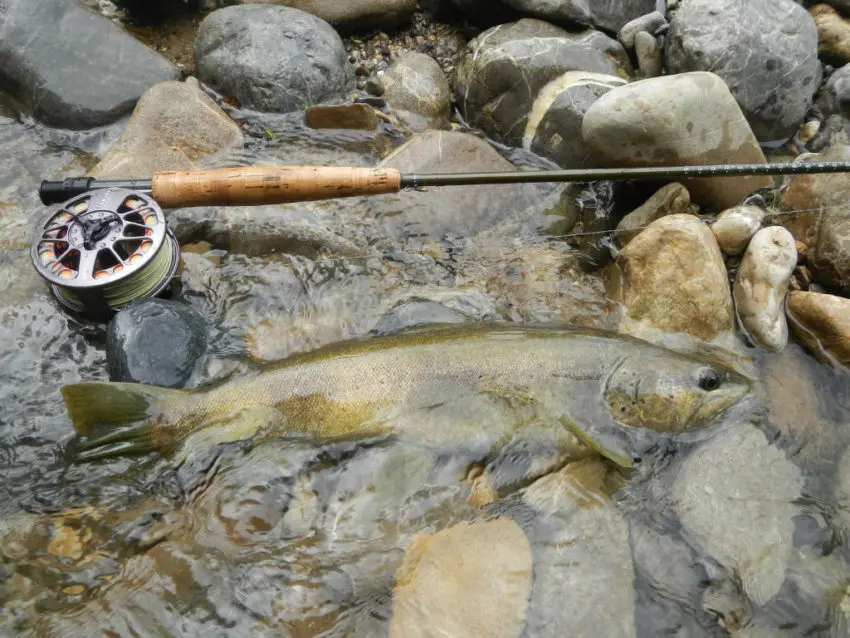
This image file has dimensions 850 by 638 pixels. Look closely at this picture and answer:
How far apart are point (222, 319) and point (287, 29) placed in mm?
2981

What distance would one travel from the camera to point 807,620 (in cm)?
310

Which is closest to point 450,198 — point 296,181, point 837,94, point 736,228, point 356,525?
point 296,181

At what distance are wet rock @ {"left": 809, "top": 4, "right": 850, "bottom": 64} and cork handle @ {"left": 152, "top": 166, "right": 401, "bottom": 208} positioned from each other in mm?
4463

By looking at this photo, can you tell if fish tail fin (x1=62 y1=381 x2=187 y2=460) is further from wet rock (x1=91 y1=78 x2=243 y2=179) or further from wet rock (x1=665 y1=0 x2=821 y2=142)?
wet rock (x1=665 y1=0 x2=821 y2=142)

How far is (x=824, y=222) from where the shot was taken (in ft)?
14.3

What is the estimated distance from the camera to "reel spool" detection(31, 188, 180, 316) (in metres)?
3.67

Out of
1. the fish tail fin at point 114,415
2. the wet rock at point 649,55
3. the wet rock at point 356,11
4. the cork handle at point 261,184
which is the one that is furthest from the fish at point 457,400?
the wet rock at point 356,11

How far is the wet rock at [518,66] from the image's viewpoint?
545 centimetres

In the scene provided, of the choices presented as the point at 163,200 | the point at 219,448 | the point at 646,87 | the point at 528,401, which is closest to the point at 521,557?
the point at 528,401

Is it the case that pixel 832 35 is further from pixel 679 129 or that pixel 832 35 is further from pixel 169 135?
pixel 169 135

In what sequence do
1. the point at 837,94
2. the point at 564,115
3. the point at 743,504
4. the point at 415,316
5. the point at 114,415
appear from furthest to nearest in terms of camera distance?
the point at 837,94 < the point at 564,115 < the point at 415,316 < the point at 743,504 < the point at 114,415

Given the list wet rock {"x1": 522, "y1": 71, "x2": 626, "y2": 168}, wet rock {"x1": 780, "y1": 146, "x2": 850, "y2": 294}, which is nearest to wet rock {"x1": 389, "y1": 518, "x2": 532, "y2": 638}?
wet rock {"x1": 780, "y1": 146, "x2": 850, "y2": 294}

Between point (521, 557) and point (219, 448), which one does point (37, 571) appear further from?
point (521, 557)

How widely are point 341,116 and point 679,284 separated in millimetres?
3080
